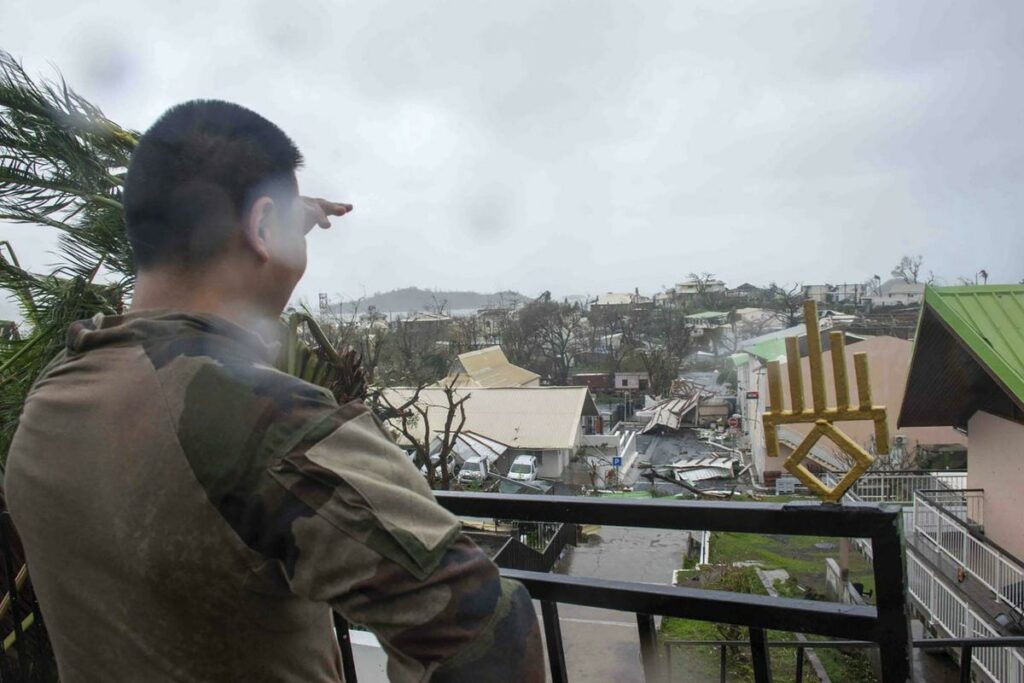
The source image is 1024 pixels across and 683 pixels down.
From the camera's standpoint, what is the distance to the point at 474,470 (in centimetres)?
1016

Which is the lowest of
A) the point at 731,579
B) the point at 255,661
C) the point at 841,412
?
the point at 731,579

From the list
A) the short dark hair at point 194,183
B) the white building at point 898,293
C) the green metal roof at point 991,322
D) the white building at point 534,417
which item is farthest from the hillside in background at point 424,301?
the short dark hair at point 194,183

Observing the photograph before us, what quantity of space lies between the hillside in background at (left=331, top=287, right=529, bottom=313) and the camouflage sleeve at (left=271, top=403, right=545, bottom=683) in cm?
641

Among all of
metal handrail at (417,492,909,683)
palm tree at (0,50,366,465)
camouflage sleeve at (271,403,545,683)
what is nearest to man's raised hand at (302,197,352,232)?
camouflage sleeve at (271,403,545,683)

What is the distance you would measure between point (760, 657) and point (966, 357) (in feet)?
18.3

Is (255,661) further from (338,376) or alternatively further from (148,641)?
(338,376)

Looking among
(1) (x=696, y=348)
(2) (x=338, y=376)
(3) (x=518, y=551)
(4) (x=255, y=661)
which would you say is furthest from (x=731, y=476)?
(4) (x=255, y=661)

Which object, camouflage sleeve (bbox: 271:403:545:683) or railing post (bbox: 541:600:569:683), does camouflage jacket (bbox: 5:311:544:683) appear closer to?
camouflage sleeve (bbox: 271:403:545:683)

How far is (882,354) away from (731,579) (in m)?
2.27

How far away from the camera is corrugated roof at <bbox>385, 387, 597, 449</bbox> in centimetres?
896

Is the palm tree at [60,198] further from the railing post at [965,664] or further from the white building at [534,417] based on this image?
the white building at [534,417]

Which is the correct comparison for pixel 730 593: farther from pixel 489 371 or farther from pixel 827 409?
pixel 489 371

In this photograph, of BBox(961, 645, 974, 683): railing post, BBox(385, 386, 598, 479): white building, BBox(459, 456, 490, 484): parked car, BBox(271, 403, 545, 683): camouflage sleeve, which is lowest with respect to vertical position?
BBox(459, 456, 490, 484): parked car

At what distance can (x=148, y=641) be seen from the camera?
63 centimetres
